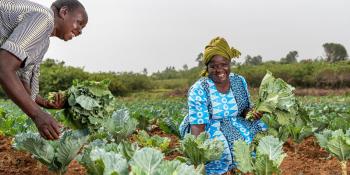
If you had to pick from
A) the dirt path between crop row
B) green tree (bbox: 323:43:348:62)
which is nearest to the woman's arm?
the dirt path between crop row

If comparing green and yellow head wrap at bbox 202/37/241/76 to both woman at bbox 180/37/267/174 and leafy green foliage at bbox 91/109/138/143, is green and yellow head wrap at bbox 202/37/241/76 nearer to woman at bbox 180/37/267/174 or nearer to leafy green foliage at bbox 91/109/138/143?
woman at bbox 180/37/267/174

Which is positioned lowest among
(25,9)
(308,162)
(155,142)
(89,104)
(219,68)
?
(308,162)

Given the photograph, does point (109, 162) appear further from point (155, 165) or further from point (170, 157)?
point (170, 157)

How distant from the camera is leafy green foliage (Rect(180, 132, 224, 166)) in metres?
4.43

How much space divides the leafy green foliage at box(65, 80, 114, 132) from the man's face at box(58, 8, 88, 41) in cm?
127

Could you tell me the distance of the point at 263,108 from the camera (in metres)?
5.14

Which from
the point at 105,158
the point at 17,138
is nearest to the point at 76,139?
the point at 17,138

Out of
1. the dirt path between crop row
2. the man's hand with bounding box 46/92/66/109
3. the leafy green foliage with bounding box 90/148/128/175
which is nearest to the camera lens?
the leafy green foliage with bounding box 90/148/128/175

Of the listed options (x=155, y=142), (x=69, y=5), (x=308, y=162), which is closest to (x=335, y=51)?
(x=308, y=162)

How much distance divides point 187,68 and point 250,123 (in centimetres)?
5865

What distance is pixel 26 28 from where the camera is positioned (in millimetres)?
3281

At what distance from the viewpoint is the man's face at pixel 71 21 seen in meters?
3.59

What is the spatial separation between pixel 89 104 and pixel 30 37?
1.64 m

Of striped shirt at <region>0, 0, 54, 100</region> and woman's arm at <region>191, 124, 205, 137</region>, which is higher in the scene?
striped shirt at <region>0, 0, 54, 100</region>
